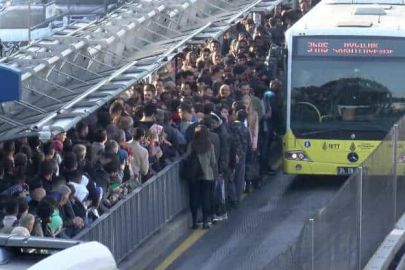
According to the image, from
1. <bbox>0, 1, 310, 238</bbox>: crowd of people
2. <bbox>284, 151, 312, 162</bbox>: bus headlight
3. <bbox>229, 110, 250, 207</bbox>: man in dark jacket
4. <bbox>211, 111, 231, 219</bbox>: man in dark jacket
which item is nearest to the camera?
<bbox>0, 1, 310, 238</bbox>: crowd of people

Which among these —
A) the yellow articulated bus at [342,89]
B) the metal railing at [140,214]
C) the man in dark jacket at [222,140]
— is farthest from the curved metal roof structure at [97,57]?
the yellow articulated bus at [342,89]

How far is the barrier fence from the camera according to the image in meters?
11.7

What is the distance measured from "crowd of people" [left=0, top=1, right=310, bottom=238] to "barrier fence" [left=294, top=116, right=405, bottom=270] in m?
2.56

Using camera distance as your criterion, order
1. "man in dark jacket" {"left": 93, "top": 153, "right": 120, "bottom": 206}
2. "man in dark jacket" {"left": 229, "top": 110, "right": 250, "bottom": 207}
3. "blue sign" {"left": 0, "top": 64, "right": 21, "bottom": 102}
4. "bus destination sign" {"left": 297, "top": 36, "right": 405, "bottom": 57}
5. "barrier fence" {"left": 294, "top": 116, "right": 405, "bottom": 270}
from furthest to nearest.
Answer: "bus destination sign" {"left": 297, "top": 36, "right": 405, "bottom": 57}, "man in dark jacket" {"left": 229, "top": 110, "right": 250, "bottom": 207}, "man in dark jacket" {"left": 93, "top": 153, "right": 120, "bottom": 206}, "blue sign" {"left": 0, "top": 64, "right": 21, "bottom": 102}, "barrier fence" {"left": 294, "top": 116, "right": 405, "bottom": 270}

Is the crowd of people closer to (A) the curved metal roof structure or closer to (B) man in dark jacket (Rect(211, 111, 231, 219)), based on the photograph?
(B) man in dark jacket (Rect(211, 111, 231, 219))

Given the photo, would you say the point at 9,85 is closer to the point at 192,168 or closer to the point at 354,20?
the point at 192,168

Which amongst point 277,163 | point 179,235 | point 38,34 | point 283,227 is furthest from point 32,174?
point 38,34

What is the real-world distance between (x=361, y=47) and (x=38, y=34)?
11.9 metres

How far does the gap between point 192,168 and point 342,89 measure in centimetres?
356

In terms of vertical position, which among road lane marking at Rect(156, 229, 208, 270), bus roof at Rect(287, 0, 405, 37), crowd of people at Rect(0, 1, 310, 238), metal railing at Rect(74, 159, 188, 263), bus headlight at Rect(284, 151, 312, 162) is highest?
bus roof at Rect(287, 0, 405, 37)

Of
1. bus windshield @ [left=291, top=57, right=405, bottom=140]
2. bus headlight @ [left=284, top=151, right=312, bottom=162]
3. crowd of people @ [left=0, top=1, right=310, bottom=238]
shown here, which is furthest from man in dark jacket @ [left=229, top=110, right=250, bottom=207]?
bus windshield @ [left=291, top=57, right=405, bottom=140]

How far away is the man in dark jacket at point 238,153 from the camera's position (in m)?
19.6

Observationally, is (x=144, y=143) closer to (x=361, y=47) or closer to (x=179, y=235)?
(x=179, y=235)

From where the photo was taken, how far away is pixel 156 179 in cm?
1756
